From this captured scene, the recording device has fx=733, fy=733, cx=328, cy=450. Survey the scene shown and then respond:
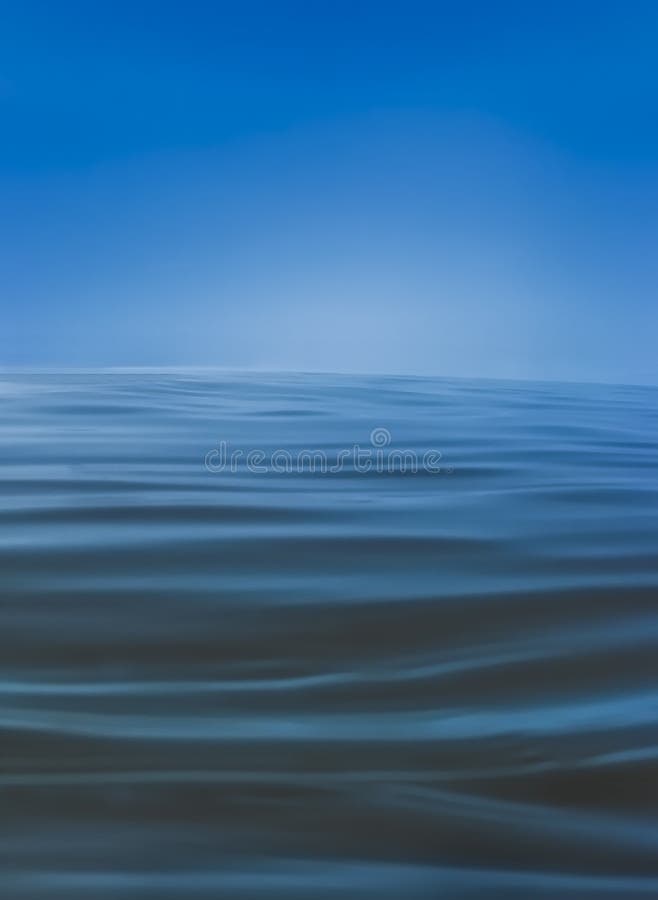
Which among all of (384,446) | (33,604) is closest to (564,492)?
(384,446)

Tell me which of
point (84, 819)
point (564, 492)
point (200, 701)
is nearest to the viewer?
point (84, 819)

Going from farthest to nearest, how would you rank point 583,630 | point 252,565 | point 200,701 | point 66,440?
point 66,440 < point 252,565 < point 583,630 < point 200,701

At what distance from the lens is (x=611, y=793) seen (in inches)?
16.0

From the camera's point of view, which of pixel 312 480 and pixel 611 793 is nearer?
pixel 611 793

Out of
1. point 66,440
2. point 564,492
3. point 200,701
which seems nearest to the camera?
point 200,701

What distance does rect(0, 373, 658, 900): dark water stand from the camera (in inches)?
13.9

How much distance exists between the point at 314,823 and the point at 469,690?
18 cm

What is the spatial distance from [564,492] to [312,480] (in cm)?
44

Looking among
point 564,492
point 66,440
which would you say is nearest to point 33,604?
point 564,492

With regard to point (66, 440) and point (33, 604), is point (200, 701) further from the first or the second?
point (66, 440)

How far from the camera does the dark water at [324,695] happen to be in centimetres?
35

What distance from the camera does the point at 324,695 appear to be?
1.68 ft

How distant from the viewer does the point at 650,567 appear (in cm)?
81

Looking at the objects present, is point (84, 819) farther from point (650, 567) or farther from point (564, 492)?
point (564, 492)
